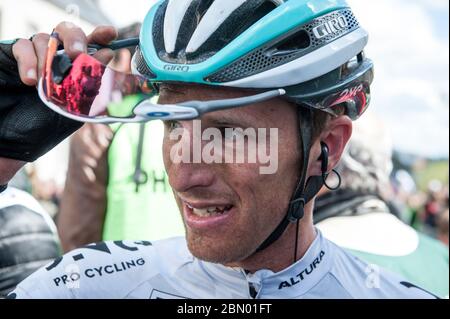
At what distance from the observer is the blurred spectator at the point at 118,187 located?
3.48 metres

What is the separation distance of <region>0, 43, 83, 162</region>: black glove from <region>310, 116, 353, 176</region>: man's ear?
0.80 meters

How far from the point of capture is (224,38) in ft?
6.18

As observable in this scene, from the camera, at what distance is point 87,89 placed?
5.94ft

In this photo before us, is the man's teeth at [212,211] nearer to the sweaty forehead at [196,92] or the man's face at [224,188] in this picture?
the man's face at [224,188]

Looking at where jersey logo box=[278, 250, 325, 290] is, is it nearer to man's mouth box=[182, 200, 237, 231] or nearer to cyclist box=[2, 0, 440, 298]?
cyclist box=[2, 0, 440, 298]

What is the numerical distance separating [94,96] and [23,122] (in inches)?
13.7

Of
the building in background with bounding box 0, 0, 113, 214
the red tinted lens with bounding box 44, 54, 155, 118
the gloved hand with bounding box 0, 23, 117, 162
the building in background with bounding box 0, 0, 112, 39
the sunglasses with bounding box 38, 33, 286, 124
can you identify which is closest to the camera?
the sunglasses with bounding box 38, 33, 286, 124

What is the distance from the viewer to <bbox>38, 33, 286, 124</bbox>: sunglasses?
1.64 m

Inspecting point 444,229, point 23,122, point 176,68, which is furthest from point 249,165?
point 444,229

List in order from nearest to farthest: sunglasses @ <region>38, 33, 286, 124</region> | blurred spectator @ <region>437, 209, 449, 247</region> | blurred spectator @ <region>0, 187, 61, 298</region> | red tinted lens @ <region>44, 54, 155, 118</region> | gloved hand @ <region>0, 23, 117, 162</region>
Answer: sunglasses @ <region>38, 33, 286, 124</region> < red tinted lens @ <region>44, 54, 155, 118</region> < gloved hand @ <region>0, 23, 117, 162</region> < blurred spectator @ <region>0, 187, 61, 298</region> < blurred spectator @ <region>437, 209, 449, 247</region>

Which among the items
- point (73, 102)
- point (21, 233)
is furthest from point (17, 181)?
point (73, 102)

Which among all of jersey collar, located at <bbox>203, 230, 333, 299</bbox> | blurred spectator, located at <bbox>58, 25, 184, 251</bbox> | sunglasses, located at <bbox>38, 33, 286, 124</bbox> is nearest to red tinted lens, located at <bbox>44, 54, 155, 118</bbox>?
sunglasses, located at <bbox>38, 33, 286, 124</bbox>

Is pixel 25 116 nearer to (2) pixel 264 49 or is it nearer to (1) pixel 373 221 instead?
(2) pixel 264 49

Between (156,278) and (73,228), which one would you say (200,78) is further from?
(73,228)
